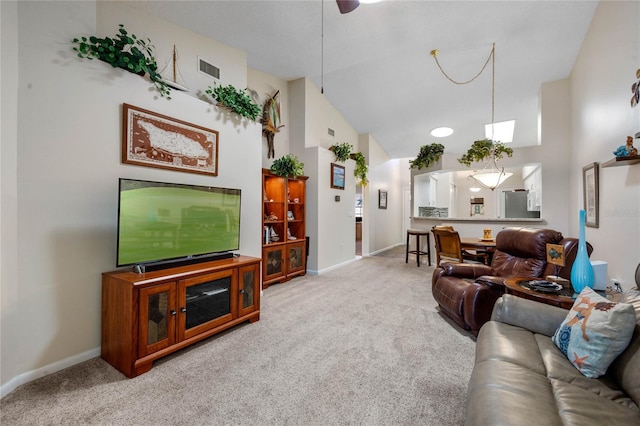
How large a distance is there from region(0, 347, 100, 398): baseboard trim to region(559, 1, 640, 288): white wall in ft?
15.1

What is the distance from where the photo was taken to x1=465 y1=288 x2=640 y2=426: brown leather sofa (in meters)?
0.94

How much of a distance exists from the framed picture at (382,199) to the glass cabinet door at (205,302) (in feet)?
18.5

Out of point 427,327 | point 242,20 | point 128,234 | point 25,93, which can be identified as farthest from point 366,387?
point 242,20

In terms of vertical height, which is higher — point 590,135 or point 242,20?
point 242,20

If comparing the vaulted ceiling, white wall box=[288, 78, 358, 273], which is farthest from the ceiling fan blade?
white wall box=[288, 78, 358, 273]

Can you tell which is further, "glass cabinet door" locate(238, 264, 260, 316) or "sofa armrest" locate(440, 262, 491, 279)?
"sofa armrest" locate(440, 262, 491, 279)

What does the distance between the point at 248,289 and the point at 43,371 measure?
1.51 m

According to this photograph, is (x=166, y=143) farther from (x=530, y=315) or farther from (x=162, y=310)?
(x=530, y=315)

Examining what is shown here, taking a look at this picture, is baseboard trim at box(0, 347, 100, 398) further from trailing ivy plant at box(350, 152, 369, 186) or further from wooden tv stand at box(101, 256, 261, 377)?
trailing ivy plant at box(350, 152, 369, 186)

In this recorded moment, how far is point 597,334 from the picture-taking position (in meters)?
1.21

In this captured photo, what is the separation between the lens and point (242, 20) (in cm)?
303

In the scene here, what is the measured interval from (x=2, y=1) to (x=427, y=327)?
4.11 m

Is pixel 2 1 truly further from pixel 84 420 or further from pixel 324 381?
pixel 324 381

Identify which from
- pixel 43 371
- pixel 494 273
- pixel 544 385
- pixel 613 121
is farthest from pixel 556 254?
pixel 43 371
